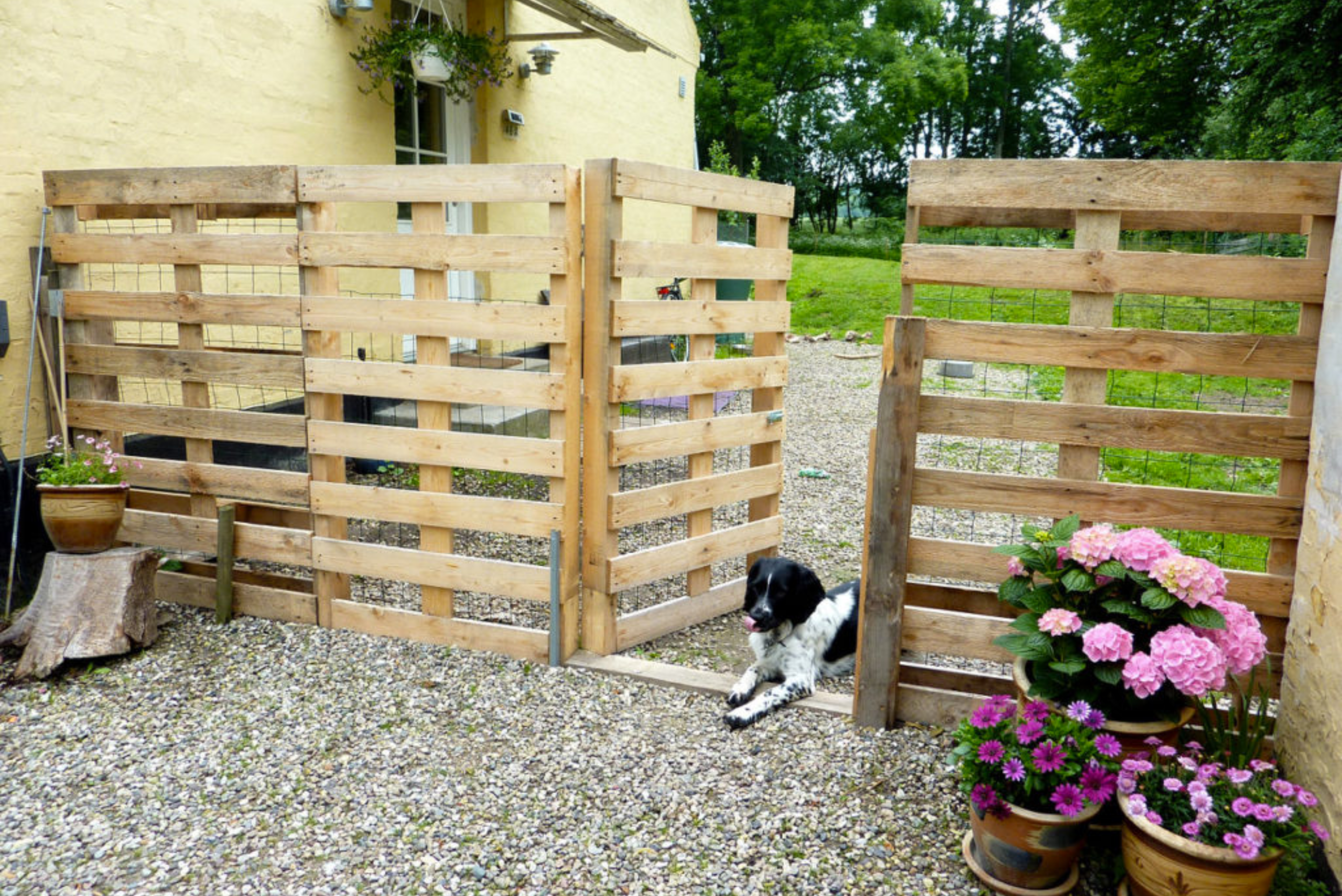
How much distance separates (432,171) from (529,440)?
1199 mm

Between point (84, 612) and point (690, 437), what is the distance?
2746 millimetres

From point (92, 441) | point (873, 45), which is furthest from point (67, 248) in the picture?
point (873, 45)

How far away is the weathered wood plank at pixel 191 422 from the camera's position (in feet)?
14.4

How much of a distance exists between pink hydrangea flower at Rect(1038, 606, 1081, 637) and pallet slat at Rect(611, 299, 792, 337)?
201 centimetres

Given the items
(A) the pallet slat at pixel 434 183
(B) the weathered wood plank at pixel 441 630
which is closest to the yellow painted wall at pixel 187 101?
(A) the pallet slat at pixel 434 183

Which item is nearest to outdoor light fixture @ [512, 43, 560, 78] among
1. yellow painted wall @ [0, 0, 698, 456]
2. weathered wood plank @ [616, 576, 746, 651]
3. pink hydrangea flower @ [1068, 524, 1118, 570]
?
yellow painted wall @ [0, 0, 698, 456]

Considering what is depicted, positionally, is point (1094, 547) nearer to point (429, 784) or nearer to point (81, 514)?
point (429, 784)

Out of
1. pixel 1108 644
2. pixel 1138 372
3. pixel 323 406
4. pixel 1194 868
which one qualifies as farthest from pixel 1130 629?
pixel 1138 372

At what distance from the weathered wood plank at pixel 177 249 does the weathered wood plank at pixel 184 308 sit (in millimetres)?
160

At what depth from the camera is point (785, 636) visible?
3.92 meters

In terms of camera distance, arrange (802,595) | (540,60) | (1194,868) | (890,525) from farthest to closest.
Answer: (540,60), (802,595), (890,525), (1194,868)

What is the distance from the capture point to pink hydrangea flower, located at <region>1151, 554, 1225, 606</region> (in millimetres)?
2576

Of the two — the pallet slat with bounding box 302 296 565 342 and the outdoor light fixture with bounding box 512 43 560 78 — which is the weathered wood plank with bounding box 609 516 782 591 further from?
the outdoor light fixture with bounding box 512 43 560 78

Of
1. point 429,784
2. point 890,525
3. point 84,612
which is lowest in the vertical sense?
point 429,784
